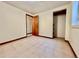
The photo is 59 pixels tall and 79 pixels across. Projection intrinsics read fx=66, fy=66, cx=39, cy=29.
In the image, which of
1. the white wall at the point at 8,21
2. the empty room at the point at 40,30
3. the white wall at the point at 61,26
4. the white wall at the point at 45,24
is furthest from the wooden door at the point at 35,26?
the white wall at the point at 8,21

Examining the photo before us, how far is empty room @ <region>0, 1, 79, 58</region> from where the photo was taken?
7.15ft

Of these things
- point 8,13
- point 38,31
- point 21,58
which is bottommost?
point 21,58

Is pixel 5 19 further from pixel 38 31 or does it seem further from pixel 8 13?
pixel 38 31

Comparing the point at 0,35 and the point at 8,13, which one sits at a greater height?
the point at 8,13

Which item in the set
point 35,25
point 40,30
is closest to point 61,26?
point 40,30

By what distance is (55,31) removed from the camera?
18.1 ft

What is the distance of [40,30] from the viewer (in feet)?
19.1

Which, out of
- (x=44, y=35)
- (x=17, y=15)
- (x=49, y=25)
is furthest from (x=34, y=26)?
(x=17, y=15)

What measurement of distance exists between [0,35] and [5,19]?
0.83 m

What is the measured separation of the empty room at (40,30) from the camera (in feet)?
7.15

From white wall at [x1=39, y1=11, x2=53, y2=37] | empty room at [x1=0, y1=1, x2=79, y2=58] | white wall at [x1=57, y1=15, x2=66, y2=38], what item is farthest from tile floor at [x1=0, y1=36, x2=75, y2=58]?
white wall at [x1=57, y1=15, x2=66, y2=38]

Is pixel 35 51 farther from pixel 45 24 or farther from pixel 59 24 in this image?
pixel 59 24

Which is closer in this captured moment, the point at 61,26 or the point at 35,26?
the point at 61,26

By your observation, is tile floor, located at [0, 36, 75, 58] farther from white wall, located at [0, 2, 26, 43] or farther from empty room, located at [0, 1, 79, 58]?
white wall, located at [0, 2, 26, 43]
